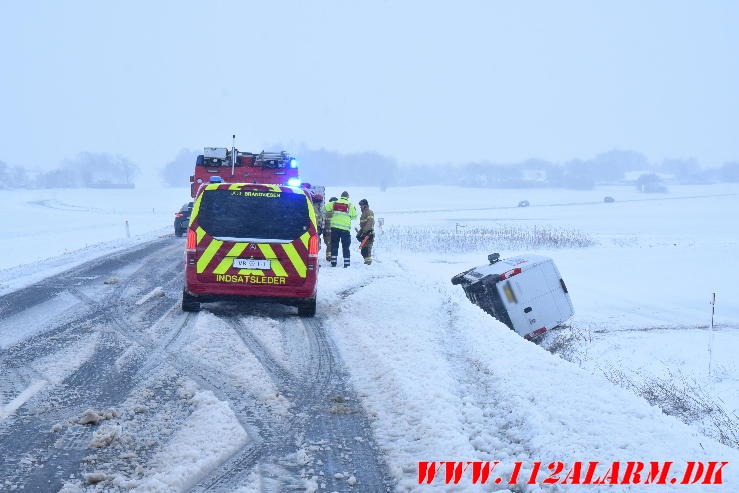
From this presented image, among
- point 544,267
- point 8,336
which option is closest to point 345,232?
point 544,267

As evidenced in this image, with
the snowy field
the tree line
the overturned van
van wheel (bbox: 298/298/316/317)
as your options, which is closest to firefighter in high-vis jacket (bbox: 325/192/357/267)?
the snowy field

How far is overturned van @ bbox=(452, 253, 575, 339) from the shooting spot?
34.2 feet

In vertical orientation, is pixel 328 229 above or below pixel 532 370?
above

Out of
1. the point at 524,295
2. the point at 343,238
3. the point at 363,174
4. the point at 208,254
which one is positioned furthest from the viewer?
the point at 363,174

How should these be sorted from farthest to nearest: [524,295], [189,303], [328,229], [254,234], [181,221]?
[181,221], [328,229], [524,295], [189,303], [254,234]

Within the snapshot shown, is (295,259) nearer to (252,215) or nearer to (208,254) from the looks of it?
(252,215)

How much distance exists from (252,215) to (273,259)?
70 centimetres

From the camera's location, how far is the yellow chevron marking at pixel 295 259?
28.1ft

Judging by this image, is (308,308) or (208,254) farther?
(308,308)

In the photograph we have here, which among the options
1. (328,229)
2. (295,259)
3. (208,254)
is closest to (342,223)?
(328,229)

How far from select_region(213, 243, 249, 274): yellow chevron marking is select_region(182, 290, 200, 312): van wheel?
62 centimetres

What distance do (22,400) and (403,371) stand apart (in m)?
3.16

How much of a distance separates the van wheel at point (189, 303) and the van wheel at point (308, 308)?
145 centimetres

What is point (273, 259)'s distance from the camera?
336 inches
